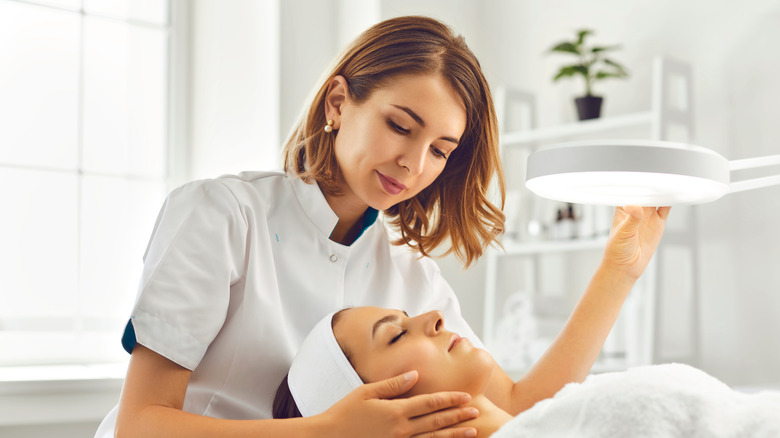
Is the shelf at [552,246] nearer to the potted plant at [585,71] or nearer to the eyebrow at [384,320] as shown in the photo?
the potted plant at [585,71]

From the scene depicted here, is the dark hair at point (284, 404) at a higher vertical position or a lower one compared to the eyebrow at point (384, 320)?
lower

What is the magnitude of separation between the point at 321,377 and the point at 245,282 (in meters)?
0.25

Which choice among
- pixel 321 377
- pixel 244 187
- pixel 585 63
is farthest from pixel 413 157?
pixel 585 63

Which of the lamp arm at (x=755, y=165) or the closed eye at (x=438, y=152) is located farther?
the closed eye at (x=438, y=152)

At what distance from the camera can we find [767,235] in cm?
259

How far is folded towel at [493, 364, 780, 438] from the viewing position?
2.92ft

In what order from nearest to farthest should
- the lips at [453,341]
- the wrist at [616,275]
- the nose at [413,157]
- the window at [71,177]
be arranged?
1. the lips at [453,341]
2. the nose at [413,157]
3. the wrist at [616,275]
4. the window at [71,177]

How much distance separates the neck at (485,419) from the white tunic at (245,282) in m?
0.39

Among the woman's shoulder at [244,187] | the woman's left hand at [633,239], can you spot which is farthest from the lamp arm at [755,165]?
the woman's shoulder at [244,187]

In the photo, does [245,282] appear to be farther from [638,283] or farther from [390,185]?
[638,283]

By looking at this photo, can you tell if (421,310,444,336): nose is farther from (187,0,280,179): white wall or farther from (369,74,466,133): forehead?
(187,0,280,179): white wall

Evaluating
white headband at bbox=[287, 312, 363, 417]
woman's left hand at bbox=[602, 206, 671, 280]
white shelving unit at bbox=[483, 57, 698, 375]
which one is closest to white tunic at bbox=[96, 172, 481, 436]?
white headband at bbox=[287, 312, 363, 417]

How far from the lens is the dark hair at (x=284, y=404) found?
1.36 metres

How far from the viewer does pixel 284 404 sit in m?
1.39
